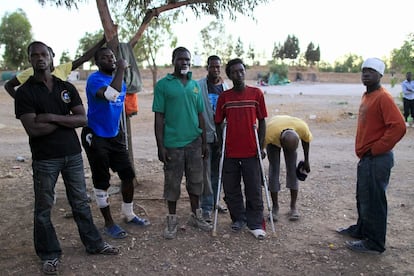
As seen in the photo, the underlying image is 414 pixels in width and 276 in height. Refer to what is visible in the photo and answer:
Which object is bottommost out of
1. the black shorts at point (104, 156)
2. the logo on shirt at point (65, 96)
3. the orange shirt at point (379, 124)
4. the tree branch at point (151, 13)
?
the black shorts at point (104, 156)

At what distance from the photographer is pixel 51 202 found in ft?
11.2

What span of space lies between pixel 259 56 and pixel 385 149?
73.0m

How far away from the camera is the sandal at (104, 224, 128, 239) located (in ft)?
13.5

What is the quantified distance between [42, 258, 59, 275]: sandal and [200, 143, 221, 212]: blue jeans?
1816mm

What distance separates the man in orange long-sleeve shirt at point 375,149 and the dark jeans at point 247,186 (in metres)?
0.96

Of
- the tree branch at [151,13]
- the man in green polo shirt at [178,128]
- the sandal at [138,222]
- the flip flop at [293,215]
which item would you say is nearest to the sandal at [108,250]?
the man in green polo shirt at [178,128]

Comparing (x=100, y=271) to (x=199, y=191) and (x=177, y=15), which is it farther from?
(x=177, y=15)

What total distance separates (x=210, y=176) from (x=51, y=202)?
1903mm

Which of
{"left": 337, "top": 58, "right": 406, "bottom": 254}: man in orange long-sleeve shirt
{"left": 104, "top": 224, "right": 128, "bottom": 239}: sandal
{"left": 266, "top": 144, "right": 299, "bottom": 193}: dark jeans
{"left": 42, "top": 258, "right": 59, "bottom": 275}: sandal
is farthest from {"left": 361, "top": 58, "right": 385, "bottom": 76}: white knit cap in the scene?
{"left": 42, "top": 258, "right": 59, "bottom": 275}: sandal

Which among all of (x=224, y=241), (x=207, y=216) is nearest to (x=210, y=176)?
(x=207, y=216)

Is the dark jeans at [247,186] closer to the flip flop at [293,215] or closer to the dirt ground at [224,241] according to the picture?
the dirt ground at [224,241]

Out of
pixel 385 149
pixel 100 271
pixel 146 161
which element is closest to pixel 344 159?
pixel 146 161

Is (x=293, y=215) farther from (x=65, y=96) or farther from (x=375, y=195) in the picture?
(x=65, y=96)

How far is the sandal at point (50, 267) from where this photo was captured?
3334 mm
